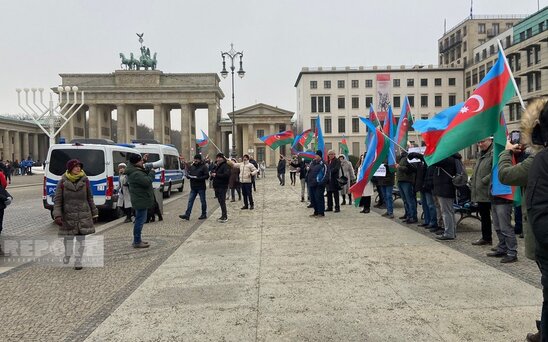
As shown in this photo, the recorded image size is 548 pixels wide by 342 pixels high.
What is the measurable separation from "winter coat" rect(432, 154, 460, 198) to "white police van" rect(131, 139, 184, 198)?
11266 millimetres

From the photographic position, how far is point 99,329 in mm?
4480

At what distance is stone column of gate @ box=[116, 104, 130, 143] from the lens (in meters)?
78.4

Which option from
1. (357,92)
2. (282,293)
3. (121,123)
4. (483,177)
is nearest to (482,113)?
(483,177)

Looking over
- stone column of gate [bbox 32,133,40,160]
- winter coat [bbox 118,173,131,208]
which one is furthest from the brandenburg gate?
winter coat [bbox 118,173,131,208]

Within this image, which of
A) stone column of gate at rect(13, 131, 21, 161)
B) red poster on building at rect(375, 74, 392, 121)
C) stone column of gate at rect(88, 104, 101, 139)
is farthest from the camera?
red poster on building at rect(375, 74, 392, 121)

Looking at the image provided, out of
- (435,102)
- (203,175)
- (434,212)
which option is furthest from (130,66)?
(434,212)

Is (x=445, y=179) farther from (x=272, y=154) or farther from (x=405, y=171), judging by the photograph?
(x=272, y=154)

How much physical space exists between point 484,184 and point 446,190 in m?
0.89

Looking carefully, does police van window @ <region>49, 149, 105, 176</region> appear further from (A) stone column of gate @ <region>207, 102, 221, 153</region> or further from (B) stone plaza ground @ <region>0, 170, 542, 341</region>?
(A) stone column of gate @ <region>207, 102, 221, 153</region>

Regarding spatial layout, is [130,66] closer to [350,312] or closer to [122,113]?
[122,113]

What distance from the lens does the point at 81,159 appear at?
501 inches

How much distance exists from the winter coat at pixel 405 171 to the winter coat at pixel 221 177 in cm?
477

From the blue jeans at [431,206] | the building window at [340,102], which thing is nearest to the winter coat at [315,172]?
the blue jeans at [431,206]

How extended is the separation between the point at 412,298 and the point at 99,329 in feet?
11.4
